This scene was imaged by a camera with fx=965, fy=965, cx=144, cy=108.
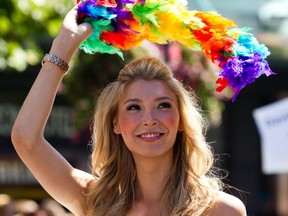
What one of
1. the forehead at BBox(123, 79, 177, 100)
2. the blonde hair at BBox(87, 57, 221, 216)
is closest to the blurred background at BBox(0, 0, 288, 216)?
the blonde hair at BBox(87, 57, 221, 216)

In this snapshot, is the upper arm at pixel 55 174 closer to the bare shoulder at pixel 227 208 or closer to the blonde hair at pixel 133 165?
the blonde hair at pixel 133 165

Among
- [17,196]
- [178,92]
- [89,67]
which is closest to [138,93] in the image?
[178,92]

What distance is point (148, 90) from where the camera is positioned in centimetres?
385

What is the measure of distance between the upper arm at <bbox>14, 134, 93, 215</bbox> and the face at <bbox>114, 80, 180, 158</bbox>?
0.86 feet

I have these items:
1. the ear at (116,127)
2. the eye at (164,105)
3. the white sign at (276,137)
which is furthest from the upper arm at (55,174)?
the white sign at (276,137)

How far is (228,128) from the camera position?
13969 mm

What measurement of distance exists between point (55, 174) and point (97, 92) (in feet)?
15.9

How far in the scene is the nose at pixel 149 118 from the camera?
3738mm

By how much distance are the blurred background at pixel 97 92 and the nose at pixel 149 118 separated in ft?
12.5

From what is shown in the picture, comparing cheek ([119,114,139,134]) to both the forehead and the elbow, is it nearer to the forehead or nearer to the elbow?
the forehead

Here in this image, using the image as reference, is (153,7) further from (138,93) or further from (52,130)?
(52,130)

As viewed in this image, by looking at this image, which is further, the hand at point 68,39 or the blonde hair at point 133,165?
the blonde hair at point 133,165

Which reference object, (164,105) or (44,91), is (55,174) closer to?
(44,91)

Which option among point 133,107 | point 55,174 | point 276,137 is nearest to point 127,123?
point 133,107
